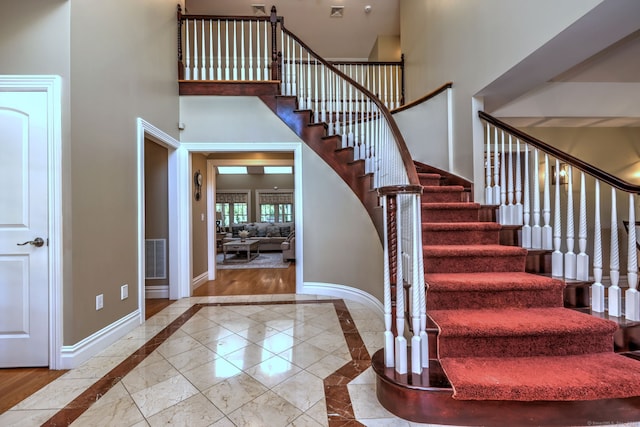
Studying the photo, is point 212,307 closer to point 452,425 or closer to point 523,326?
point 452,425

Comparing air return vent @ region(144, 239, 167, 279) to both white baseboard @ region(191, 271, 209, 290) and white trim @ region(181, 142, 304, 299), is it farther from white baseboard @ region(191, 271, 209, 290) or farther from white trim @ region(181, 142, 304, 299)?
white baseboard @ region(191, 271, 209, 290)

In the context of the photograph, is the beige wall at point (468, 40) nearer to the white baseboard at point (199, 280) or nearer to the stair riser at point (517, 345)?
the stair riser at point (517, 345)

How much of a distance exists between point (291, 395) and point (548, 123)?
14.1 feet

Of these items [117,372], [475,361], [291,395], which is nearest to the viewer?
[475,361]

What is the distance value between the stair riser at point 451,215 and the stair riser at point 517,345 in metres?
1.35

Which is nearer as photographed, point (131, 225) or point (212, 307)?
point (131, 225)

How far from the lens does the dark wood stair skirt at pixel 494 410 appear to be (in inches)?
54.1

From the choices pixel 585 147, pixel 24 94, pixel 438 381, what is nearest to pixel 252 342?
pixel 438 381

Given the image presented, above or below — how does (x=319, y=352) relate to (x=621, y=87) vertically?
below

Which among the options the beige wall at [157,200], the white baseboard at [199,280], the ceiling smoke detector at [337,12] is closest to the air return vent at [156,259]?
the beige wall at [157,200]

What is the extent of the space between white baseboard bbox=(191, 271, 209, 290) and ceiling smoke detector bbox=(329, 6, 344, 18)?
5279 mm

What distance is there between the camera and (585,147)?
4219 millimetres

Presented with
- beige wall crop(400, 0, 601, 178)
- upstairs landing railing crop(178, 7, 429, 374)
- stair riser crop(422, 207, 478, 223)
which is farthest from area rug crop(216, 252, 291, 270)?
beige wall crop(400, 0, 601, 178)

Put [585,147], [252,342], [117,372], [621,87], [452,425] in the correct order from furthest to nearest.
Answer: [585,147], [621,87], [252,342], [117,372], [452,425]
